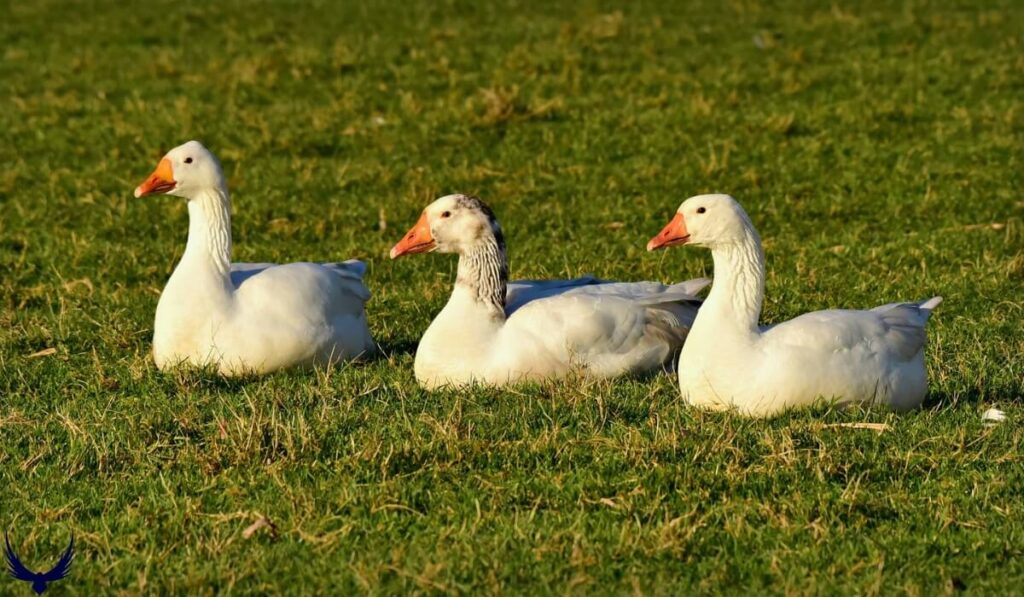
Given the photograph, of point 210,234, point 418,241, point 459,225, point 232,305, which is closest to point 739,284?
point 459,225

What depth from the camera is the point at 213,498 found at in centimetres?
609

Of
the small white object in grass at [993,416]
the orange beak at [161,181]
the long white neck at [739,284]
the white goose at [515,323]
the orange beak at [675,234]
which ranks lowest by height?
the small white object in grass at [993,416]

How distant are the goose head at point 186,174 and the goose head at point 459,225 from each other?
1.37 meters

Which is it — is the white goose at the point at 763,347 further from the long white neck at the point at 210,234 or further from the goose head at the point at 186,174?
the goose head at the point at 186,174

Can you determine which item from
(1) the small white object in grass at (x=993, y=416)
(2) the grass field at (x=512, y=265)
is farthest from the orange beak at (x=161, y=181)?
(1) the small white object in grass at (x=993, y=416)

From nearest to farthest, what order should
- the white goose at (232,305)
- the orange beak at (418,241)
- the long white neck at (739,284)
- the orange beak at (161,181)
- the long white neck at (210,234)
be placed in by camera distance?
the long white neck at (739,284) < the white goose at (232,305) < the orange beak at (418,241) < the long white neck at (210,234) < the orange beak at (161,181)

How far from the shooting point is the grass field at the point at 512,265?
5.62 metres

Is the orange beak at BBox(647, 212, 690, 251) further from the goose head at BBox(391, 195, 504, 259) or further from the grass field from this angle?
the goose head at BBox(391, 195, 504, 259)

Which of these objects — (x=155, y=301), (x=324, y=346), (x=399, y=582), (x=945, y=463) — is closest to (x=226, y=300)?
(x=324, y=346)

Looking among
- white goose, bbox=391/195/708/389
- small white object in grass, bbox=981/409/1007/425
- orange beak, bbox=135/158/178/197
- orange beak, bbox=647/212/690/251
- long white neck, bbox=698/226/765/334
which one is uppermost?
orange beak, bbox=135/158/178/197

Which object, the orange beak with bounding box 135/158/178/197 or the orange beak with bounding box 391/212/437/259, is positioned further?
the orange beak with bounding box 135/158/178/197

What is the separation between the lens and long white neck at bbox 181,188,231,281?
28.5 feet

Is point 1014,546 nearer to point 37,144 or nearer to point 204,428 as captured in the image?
point 204,428

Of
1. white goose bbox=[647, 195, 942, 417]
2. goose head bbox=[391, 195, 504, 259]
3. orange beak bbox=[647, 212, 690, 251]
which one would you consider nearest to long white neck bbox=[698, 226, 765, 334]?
white goose bbox=[647, 195, 942, 417]
